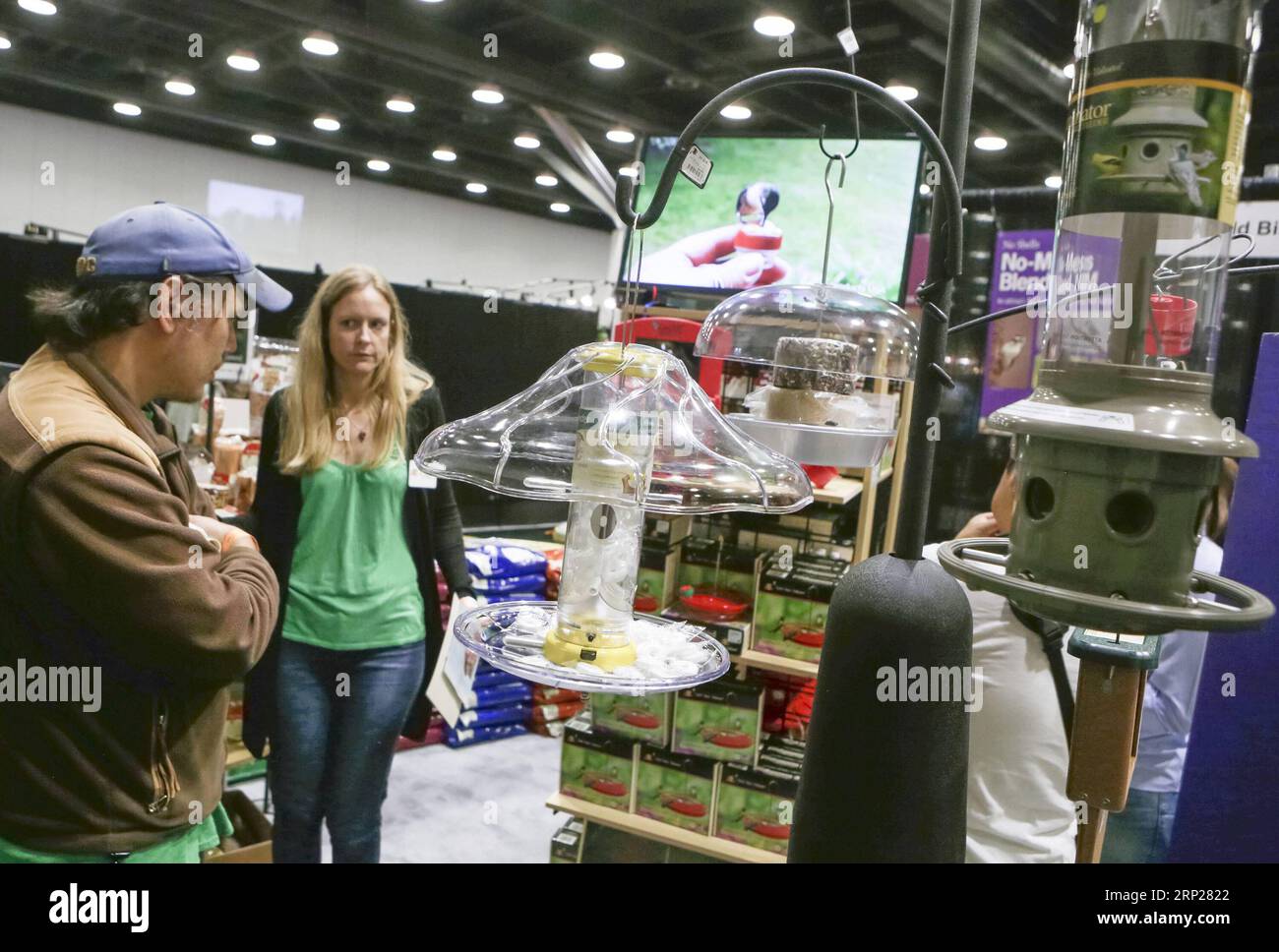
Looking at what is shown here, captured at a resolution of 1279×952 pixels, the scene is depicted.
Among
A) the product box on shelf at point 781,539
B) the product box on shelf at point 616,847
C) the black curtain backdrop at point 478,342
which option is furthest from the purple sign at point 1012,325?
the black curtain backdrop at point 478,342

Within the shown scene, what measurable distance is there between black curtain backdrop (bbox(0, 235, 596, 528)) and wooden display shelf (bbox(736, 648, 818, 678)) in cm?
257

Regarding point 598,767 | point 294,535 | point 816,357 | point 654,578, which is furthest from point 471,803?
point 816,357

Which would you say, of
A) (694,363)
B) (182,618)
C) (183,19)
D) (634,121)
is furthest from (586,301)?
(182,618)

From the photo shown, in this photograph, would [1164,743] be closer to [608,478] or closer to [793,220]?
[793,220]

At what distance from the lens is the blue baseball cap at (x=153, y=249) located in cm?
150

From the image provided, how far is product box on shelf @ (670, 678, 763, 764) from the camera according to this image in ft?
9.09

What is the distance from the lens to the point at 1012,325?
10.6ft

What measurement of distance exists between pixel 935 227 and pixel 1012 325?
283 cm

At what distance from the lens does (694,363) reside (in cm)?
296

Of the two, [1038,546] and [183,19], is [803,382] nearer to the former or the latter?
[1038,546]

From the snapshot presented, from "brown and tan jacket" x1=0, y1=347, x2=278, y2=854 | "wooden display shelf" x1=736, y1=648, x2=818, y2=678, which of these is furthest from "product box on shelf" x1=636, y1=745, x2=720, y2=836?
"brown and tan jacket" x1=0, y1=347, x2=278, y2=854

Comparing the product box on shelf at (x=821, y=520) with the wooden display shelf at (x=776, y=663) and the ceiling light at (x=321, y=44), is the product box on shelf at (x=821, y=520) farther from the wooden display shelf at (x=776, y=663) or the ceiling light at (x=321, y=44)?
the ceiling light at (x=321, y=44)

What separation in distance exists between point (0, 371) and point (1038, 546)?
217 centimetres

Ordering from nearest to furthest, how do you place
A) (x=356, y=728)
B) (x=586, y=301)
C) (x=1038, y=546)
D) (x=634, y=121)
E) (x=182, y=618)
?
(x=1038, y=546) < (x=182, y=618) < (x=356, y=728) < (x=634, y=121) < (x=586, y=301)
